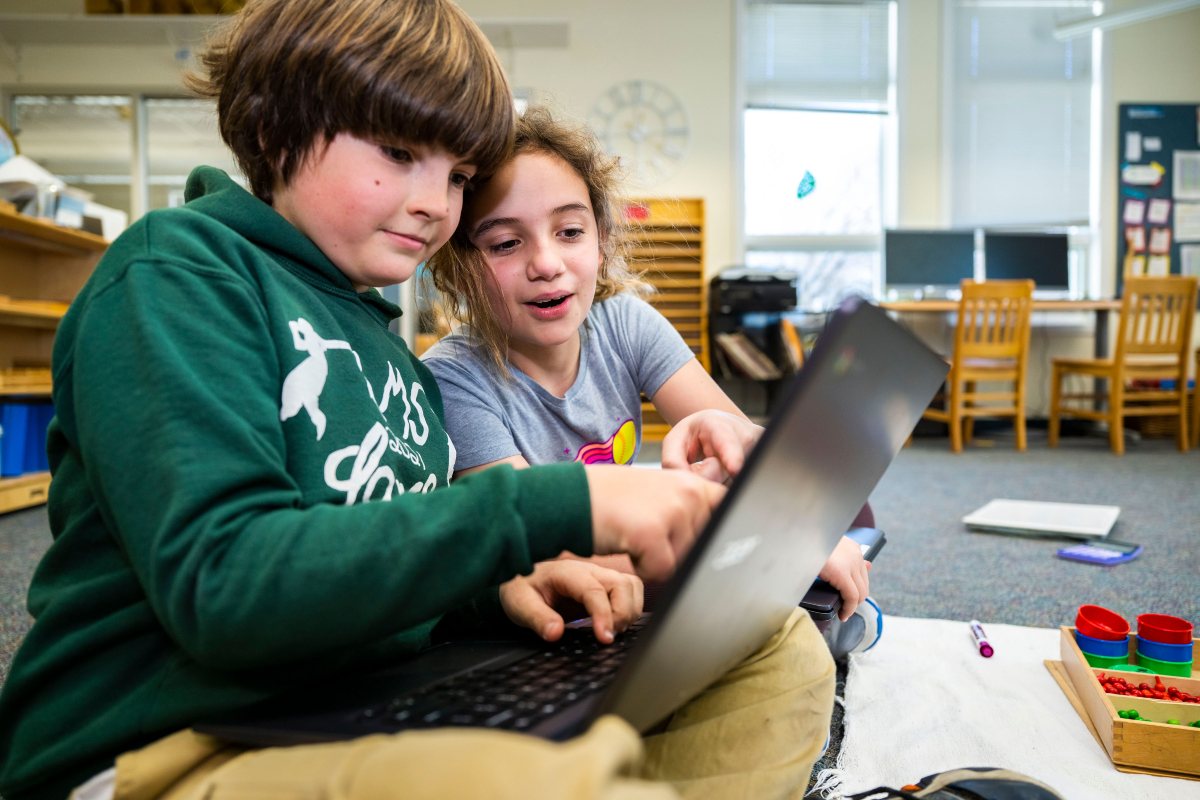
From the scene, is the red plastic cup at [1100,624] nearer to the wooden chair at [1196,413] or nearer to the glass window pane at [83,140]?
the wooden chair at [1196,413]

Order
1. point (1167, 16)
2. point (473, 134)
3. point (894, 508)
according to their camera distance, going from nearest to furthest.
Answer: point (473, 134) < point (894, 508) < point (1167, 16)

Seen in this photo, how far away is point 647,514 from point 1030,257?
5067mm

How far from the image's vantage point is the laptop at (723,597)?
37 centimetres

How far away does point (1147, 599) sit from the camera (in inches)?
63.1

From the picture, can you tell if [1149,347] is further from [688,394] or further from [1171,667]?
[688,394]

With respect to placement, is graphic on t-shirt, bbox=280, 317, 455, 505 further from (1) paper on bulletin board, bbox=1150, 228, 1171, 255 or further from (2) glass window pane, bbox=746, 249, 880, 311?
(1) paper on bulletin board, bbox=1150, 228, 1171, 255

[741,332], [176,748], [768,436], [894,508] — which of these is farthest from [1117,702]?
[741,332]

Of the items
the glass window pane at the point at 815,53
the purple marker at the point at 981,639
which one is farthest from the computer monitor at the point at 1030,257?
the purple marker at the point at 981,639

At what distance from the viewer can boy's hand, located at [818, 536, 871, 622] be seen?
0.79 metres

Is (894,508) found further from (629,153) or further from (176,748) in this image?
(629,153)

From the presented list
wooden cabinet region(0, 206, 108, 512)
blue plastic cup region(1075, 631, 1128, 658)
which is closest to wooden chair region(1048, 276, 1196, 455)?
blue plastic cup region(1075, 631, 1128, 658)

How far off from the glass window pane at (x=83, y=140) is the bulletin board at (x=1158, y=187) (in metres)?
6.02

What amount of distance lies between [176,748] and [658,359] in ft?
2.55

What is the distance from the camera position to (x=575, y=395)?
1.07m
